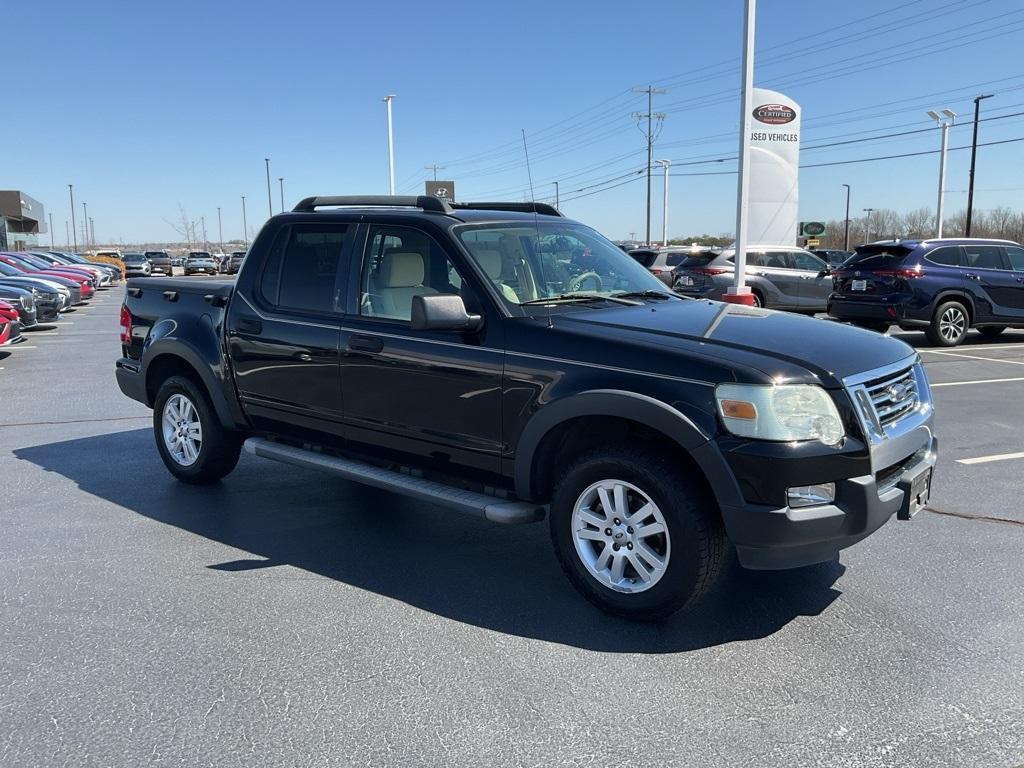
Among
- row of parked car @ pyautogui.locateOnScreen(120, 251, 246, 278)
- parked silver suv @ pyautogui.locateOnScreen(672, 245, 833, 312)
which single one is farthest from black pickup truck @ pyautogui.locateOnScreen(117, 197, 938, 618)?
row of parked car @ pyautogui.locateOnScreen(120, 251, 246, 278)

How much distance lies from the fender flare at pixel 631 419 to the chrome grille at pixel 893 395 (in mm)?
748

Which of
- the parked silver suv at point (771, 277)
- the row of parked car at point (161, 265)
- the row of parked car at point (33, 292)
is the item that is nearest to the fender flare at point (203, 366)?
the row of parked car at point (33, 292)

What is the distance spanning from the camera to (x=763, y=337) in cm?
387

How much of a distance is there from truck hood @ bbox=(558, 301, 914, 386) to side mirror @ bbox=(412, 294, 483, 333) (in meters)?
0.49

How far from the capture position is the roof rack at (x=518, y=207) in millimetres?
5418

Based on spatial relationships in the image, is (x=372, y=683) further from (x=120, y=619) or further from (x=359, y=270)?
(x=359, y=270)

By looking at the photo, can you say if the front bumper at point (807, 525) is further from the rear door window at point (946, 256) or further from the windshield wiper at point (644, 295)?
the rear door window at point (946, 256)

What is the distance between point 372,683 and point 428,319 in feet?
5.32

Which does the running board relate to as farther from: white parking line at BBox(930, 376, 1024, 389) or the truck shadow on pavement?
white parking line at BBox(930, 376, 1024, 389)

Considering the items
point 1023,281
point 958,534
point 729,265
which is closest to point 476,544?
point 958,534

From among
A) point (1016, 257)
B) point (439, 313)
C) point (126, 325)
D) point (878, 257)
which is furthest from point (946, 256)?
point (126, 325)

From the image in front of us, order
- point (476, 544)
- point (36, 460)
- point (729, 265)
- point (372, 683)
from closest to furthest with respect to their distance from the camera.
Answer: point (372, 683) → point (476, 544) → point (36, 460) → point (729, 265)

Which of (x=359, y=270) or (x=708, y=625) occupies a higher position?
(x=359, y=270)

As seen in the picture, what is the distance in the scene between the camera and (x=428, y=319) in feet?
13.1
